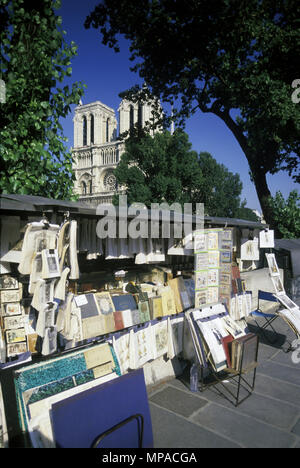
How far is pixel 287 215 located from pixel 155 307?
1237 centimetres

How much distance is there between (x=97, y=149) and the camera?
3214 inches

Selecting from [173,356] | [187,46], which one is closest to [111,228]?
[173,356]

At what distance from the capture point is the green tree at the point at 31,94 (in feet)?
19.3

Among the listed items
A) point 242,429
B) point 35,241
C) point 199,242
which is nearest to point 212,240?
point 199,242

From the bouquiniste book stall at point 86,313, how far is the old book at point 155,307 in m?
0.03

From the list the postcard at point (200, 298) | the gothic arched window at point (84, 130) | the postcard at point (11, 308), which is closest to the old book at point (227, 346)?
the postcard at point (200, 298)

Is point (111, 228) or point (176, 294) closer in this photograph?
point (111, 228)

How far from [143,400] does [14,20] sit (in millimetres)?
7452

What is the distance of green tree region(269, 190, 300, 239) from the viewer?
15.4 metres

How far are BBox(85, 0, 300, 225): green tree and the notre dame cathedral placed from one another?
63.0m

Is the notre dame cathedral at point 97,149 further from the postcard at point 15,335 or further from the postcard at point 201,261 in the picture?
the postcard at point 15,335

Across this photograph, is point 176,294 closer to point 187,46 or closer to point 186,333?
point 186,333
